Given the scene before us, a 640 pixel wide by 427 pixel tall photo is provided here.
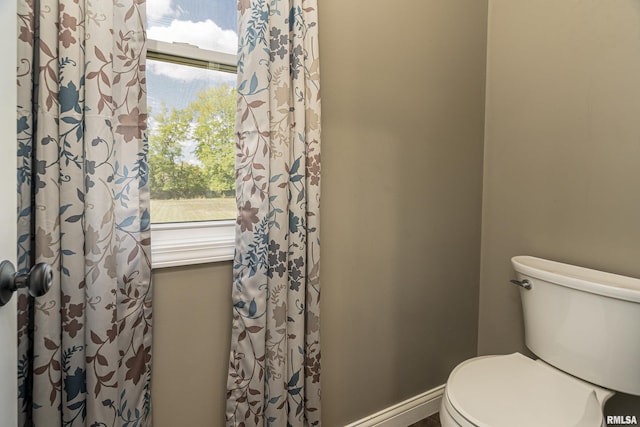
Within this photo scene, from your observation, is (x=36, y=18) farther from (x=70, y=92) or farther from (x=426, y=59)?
(x=426, y=59)

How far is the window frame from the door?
1.50 ft

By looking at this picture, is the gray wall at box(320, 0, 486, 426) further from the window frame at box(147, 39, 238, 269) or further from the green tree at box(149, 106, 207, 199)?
the green tree at box(149, 106, 207, 199)

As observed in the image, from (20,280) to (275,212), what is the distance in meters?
0.69

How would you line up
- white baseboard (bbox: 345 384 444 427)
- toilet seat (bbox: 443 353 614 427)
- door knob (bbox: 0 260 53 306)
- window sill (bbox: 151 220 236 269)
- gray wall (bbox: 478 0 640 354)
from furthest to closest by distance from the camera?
white baseboard (bbox: 345 384 444 427)
gray wall (bbox: 478 0 640 354)
window sill (bbox: 151 220 236 269)
toilet seat (bbox: 443 353 614 427)
door knob (bbox: 0 260 53 306)

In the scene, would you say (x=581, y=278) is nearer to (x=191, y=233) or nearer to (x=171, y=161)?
(x=191, y=233)

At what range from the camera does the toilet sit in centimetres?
102

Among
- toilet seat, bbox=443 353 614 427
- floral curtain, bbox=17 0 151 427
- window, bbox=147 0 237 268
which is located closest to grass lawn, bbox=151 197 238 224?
window, bbox=147 0 237 268

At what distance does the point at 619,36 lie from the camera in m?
1.33

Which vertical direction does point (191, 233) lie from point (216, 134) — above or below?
below

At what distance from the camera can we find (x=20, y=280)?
574mm

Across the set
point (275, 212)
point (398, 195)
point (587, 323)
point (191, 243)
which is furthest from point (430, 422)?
point (191, 243)

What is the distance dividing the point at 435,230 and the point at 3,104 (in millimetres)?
1566

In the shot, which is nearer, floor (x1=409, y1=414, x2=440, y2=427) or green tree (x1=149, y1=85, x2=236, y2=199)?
green tree (x1=149, y1=85, x2=236, y2=199)

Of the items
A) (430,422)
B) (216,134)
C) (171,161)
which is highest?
(216,134)
